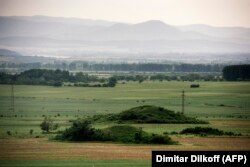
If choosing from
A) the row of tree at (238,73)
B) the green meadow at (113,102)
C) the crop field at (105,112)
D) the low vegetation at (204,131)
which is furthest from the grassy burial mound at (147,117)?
the row of tree at (238,73)

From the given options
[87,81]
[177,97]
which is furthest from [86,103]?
[87,81]

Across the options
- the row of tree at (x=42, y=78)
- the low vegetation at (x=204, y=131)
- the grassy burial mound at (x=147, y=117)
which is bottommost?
the low vegetation at (x=204, y=131)

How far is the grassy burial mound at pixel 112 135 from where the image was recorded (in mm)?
28062

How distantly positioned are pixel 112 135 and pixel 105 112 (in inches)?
639

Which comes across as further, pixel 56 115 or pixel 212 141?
pixel 56 115

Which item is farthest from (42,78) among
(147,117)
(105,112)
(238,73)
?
(147,117)

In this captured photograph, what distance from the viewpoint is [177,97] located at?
5988 centimetres

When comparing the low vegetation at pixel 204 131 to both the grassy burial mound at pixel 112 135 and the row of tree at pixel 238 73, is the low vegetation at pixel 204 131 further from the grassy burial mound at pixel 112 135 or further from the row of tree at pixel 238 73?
the row of tree at pixel 238 73

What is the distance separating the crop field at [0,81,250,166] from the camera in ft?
78.1

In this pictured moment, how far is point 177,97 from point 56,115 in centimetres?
2087

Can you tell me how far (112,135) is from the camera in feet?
94.2

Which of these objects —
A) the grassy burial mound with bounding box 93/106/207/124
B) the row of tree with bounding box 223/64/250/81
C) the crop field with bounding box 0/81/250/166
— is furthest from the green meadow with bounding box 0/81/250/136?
the grassy burial mound with bounding box 93/106/207/124

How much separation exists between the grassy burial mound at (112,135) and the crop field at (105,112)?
0.74 meters

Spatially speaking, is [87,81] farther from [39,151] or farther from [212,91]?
[39,151]
